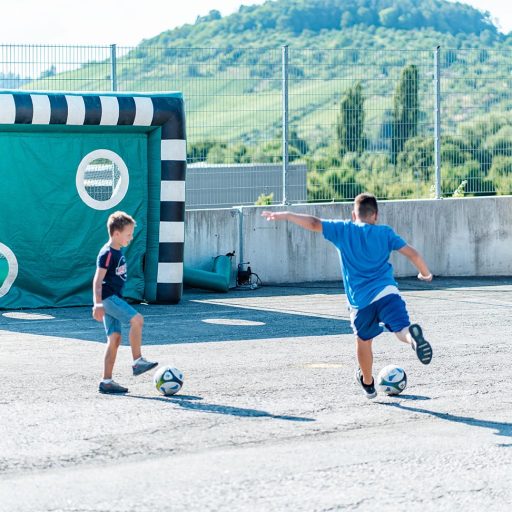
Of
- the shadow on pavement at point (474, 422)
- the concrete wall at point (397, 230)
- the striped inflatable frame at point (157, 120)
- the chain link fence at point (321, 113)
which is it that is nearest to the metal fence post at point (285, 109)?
the chain link fence at point (321, 113)

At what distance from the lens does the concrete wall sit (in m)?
16.6

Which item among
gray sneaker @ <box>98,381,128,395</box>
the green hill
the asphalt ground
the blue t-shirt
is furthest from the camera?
the green hill

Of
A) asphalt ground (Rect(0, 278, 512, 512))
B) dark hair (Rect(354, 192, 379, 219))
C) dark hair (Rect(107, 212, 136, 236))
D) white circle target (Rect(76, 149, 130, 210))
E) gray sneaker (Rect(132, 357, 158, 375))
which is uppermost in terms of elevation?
white circle target (Rect(76, 149, 130, 210))

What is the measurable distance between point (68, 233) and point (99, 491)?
8.71m

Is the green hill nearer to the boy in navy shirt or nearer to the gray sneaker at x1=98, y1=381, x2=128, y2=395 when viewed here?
the boy in navy shirt

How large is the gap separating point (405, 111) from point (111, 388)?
10.4 m

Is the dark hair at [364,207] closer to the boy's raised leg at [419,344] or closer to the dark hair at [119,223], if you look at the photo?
the boy's raised leg at [419,344]

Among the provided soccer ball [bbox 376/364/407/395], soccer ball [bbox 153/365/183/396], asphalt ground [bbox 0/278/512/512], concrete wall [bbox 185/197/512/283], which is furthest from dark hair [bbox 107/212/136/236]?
concrete wall [bbox 185/197/512/283]

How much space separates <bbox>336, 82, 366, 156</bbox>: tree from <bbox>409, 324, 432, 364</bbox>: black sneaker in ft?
32.0

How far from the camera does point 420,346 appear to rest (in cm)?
800

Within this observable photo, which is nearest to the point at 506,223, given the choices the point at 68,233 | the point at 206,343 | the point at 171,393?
the point at 68,233

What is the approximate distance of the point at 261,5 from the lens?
19062 centimetres

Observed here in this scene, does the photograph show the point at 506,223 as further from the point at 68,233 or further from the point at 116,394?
the point at 116,394

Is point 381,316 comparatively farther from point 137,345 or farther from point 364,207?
point 137,345
